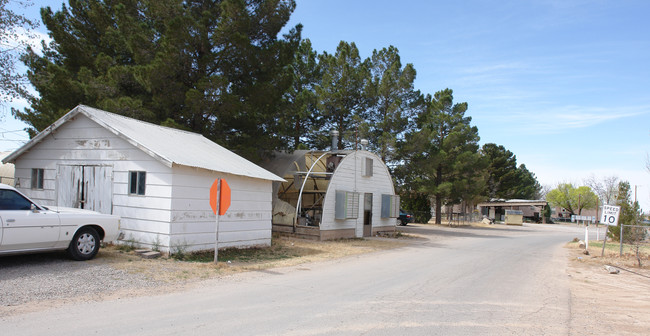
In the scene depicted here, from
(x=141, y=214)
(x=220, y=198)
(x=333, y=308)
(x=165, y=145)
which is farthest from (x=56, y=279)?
(x=333, y=308)

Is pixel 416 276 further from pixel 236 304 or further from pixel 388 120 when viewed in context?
pixel 388 120

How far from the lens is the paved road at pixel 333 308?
5.56m

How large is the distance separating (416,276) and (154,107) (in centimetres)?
1380

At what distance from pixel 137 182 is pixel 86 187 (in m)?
2.02

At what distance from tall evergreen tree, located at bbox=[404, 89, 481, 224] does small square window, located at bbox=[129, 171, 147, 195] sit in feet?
78.1

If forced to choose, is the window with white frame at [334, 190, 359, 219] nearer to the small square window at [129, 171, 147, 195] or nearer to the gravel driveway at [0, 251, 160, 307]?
the small square window at [129, 171, 147, 195]

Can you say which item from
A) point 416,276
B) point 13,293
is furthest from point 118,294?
point 416,276

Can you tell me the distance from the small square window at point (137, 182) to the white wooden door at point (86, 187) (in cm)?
74

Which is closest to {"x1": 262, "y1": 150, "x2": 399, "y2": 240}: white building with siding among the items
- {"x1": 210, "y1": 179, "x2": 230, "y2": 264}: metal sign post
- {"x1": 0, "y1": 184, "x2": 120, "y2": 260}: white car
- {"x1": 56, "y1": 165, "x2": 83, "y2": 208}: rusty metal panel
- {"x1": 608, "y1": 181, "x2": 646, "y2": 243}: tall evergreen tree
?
{"x1": 210, "y1": 179, "x2": 230, "y2": 264}: metal sign post

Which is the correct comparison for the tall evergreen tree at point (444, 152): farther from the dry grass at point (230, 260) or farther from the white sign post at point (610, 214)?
the dry grass at point (230, 260)

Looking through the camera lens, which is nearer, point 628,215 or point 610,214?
point 610,214

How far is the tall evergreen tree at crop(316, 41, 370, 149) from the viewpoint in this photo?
3077 centimetres

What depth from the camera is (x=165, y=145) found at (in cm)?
1202

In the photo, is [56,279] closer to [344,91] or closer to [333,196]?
[333,196]
